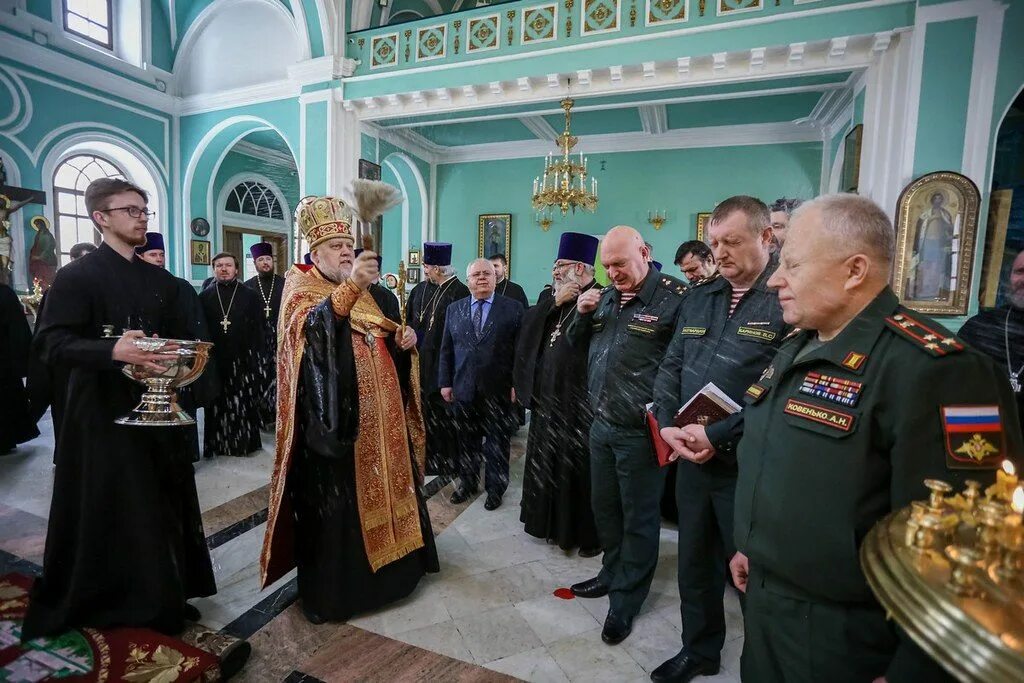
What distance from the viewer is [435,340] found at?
5062 millimetres

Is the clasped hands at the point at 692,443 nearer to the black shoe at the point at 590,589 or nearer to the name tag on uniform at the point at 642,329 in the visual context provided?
the name tag on uniform at the point at 642,329

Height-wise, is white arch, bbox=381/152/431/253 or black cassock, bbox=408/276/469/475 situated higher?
white arch, bbox=381/152/431/253

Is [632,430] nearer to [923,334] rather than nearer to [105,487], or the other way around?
[923,334]

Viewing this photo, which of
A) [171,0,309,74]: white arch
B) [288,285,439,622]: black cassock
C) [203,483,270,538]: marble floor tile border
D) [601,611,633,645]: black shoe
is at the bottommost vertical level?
[203,483,270,538]: marble floor tile border

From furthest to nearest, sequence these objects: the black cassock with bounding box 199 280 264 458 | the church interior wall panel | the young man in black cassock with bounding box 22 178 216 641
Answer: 1. the church interior wall panel
2. the black cassock with bounding box 199 280 264 458
3. the young man in black cassock with bounding box 22 178 216 641

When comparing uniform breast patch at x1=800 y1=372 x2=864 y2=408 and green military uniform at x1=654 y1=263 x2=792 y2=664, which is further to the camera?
green military uniform at x1=654 y1=263 x2=792 y2=664

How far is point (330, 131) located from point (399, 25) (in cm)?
204

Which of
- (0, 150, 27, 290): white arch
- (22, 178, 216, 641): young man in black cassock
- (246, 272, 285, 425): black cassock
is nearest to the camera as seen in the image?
(22, 178, 216, 641): young man in black cassock

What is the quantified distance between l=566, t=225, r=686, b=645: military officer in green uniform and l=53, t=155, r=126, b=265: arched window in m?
10.3

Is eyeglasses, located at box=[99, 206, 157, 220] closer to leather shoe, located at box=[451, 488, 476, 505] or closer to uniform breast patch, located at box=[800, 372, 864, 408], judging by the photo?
uniform breast patch, located at box=[800, 372, 864, 408]

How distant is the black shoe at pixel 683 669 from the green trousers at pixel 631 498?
0.30m

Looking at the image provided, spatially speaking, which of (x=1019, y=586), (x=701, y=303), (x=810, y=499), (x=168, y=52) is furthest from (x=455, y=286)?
(x=168, y=52)

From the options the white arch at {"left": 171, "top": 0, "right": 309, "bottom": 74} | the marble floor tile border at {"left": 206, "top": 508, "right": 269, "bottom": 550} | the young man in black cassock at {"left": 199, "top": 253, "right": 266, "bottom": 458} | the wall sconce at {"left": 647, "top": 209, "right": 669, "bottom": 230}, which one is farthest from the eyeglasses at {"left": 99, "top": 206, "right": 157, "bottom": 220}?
the wall sconce at {"left": 647, "top": 209, "right": 669, "bottom": 230}

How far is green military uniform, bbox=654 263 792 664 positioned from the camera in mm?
1889
